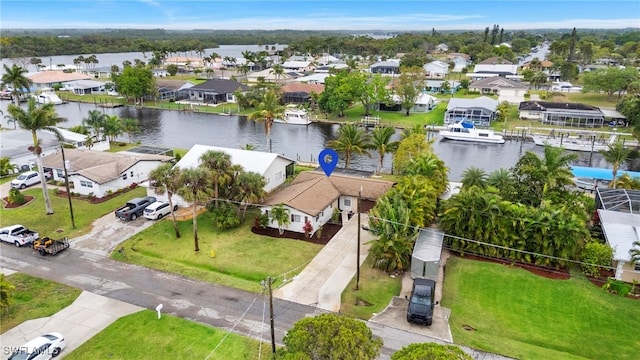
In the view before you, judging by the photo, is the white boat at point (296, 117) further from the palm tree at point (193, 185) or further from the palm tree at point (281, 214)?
the palm tree at point (193, 185)

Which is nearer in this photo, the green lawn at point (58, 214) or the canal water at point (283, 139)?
the green lawn at point (58, 214)

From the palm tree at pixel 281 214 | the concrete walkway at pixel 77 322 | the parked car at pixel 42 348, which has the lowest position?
the concrete walkway at pixel 77 322

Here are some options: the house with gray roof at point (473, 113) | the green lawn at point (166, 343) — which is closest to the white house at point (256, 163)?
the green lawn at point (166, 343)

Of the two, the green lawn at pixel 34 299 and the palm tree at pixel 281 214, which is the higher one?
the palm tree at pixel 281 214

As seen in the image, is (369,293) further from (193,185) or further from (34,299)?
(34,299)

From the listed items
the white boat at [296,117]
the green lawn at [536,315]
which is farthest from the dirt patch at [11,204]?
the white boat at [296,117]

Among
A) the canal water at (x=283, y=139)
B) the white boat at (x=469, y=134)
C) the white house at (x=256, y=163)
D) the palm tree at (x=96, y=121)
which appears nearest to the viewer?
the white house at (x=256, y=163)

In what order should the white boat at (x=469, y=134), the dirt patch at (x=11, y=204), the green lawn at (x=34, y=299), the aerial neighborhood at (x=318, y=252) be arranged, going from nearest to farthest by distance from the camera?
1. the aerial neighborhood at (x=318, y=252)
2. the green lawn at (x=34, y=299)
3. the dirt patch at (x=11, y=204)
4. the white boat at (x=469, y=134)

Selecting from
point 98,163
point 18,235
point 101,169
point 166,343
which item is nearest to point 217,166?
point 166,343

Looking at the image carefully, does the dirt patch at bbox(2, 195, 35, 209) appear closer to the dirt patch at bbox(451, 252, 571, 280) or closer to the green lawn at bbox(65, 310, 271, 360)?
the green lawn at bbox(65, 310, 271, 360)
